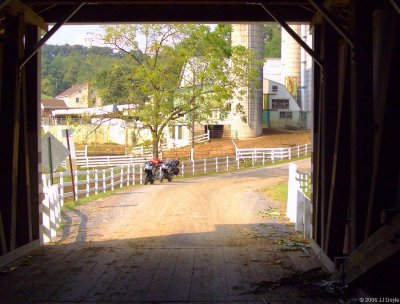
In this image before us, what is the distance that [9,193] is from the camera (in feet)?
30.7

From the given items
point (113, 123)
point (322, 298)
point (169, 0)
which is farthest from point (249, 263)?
point (113, 123)

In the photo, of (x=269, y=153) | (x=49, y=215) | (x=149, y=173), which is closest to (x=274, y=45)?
(x=269, y=153)

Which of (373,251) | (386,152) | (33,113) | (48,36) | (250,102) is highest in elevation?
(250,102)

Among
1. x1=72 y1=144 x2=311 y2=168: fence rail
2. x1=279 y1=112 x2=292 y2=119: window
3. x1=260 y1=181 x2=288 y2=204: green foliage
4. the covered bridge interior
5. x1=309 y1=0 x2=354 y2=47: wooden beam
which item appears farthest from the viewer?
x1=279 y1=112 x2=292 y2=119: window

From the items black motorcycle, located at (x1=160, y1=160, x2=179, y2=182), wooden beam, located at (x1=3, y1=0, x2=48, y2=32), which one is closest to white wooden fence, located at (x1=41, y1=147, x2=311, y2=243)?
black motorcycle, located at (x1=160, y1=160, x2=179, y2=182)

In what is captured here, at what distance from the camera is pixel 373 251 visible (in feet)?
20.6

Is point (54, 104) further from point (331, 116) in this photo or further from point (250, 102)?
point (331, 116)

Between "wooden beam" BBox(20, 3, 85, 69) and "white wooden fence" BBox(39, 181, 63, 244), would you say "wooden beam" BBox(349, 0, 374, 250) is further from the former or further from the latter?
"white wooden fence" BBox(39, 181, 63, 244)

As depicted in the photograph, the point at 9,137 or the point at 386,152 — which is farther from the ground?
the point at 9,137

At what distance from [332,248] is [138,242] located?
467 cm

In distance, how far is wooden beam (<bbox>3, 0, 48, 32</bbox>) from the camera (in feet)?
30.6

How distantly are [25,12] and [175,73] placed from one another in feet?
92.5

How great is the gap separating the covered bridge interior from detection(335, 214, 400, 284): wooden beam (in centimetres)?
1

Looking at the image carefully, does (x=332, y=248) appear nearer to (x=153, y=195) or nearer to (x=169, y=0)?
(x=169, y=0)
